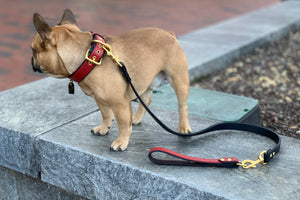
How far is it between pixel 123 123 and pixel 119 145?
141mm

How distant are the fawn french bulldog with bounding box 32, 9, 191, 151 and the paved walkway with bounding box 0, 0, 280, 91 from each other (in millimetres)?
2925

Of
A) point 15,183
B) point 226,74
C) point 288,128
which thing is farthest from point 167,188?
point 226,74

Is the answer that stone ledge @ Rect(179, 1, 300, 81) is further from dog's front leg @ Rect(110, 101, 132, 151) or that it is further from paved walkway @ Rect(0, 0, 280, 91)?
dog's front leg @ Rect(110, 101, 132, 151)

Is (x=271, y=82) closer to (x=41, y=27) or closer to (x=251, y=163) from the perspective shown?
(x=251, y=163)

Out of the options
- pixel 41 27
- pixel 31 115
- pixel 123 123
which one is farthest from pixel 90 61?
pixel 31 115

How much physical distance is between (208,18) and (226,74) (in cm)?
415

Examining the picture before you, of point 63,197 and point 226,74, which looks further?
point 226,74

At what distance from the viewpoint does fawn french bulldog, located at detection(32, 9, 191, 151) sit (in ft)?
6.30

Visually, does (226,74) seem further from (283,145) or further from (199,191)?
(199,191)

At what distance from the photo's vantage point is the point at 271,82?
4.35 m

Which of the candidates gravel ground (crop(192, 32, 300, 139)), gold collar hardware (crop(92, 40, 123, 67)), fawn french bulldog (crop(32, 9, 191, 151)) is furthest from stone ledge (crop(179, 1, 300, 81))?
gold collar hardware (crop(92, 40, 123, 67))

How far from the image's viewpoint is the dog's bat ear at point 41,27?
1.77m

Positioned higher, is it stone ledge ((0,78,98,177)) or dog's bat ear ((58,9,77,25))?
dog's bat ear ((58,9,77,25))

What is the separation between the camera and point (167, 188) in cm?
190
